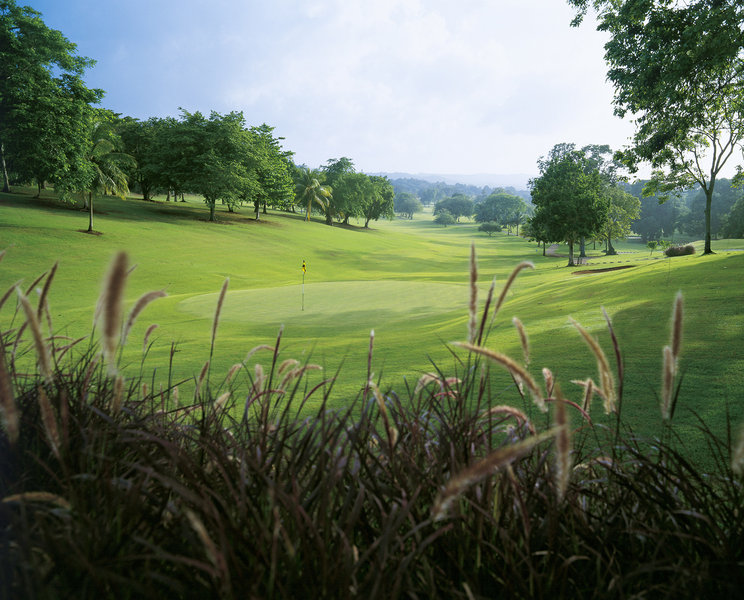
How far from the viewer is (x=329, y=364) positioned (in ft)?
21.2

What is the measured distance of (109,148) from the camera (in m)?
35.8

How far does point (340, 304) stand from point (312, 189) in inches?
2185

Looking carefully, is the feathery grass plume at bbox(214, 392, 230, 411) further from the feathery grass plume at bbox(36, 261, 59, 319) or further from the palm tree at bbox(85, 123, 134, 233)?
the palm tree at bbox(85, 123, 134, 233)

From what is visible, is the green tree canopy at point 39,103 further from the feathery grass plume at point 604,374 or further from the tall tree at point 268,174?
the feathery grass plume at point 604,374

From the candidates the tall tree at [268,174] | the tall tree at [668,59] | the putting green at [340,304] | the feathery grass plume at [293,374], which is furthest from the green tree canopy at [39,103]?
the feathery grass plume at [293,374]

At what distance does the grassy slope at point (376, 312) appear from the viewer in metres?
5.32

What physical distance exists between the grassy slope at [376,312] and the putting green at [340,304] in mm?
57

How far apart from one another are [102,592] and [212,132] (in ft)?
174

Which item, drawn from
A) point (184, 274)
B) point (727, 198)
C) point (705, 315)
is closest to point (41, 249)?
point (184, 274)

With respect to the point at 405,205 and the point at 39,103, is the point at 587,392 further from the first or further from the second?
the point at 405,205

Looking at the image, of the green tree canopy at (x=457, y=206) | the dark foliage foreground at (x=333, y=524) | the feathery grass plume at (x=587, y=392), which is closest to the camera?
the dark foliage foreground at (x=333, y=524)

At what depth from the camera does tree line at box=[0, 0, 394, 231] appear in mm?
31359

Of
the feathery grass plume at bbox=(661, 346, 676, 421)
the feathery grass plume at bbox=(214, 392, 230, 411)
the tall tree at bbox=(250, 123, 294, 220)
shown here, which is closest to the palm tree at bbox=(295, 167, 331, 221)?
the tall tree at bbox=(250, 123, 294, 220)

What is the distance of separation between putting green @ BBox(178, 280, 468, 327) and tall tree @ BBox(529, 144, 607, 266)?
83.2ft
